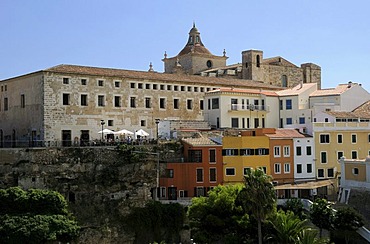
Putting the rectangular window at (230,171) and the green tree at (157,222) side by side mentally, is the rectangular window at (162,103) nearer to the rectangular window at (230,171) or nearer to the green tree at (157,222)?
the rectangular window at (230,171)

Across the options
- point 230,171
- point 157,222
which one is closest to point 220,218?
point 157,222

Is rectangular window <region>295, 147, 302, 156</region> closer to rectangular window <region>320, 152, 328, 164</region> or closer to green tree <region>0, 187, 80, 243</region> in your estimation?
rectangular window <region>320, 152, 328, 164</region>

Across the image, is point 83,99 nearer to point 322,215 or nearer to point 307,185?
point 307,185

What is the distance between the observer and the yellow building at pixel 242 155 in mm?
48062

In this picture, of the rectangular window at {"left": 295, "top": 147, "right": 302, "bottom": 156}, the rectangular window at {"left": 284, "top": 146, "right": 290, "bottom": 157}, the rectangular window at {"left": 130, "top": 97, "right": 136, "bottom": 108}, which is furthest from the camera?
the rectangular window at {"left": 130, "top": 97, "right": 136, "bottom": 108}

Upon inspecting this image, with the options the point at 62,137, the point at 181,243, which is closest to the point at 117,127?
the point at 62,137

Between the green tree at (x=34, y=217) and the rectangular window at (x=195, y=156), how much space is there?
11.4 metres

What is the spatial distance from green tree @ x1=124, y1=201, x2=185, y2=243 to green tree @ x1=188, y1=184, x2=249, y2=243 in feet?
11.3

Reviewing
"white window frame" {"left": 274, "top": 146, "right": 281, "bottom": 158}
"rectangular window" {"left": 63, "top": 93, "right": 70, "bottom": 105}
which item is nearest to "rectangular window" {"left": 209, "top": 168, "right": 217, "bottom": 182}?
"white window frame" {"left": 274, "top": 146, "right": 281, "bottom": 158}

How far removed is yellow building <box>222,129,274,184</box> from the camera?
4806 cm

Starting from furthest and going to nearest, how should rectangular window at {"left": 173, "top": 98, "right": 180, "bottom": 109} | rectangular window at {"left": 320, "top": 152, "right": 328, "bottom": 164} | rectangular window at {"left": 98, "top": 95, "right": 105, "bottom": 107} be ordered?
rectangular window at {"left": 173, "top": 98, "right": 180, "bottom": 109} → rectangular window at {"left": 98, "top": 95, "right": 105, "bottom": 107} → rectangular window at {"left": 320, "top": 152, "right": 328, "bottom": 164}

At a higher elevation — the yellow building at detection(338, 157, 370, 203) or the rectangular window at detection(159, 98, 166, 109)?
the rectangular window at detection(159, 98, 166, 109)

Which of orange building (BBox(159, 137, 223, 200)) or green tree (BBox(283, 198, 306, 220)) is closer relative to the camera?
green tree (BBox(283, 198, 306, 220))

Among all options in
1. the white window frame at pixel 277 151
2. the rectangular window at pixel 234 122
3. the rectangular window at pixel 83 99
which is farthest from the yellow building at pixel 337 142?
the rectangular window at pixel 83 99
